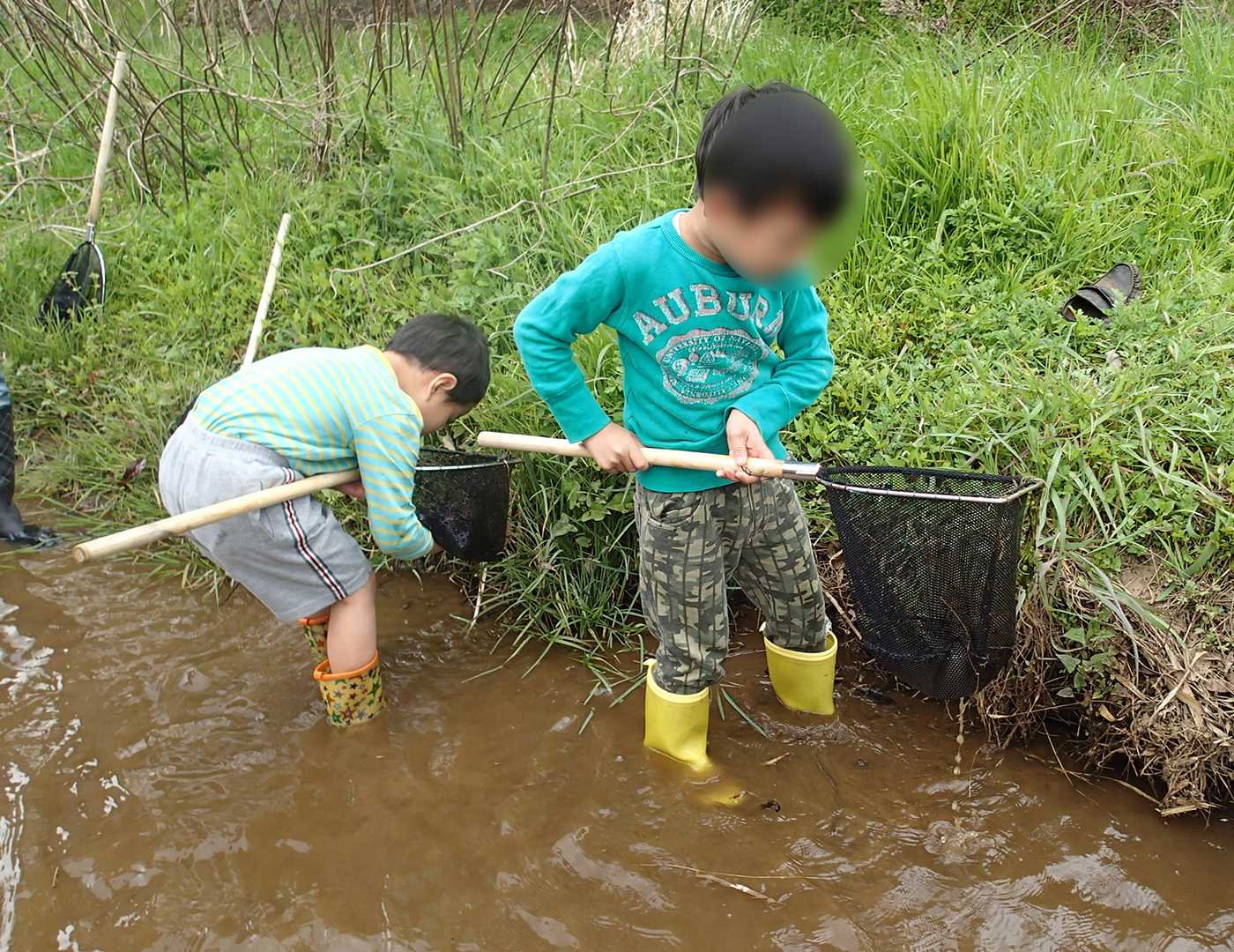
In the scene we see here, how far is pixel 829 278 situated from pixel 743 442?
5.26 feet

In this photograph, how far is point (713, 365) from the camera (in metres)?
2.03

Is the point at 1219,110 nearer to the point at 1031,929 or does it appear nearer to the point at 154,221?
the point at 1031,929

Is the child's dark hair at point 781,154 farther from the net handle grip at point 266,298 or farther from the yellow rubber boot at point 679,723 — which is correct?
the net handle grip at point 266,298

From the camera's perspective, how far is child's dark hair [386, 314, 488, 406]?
250 centimetres

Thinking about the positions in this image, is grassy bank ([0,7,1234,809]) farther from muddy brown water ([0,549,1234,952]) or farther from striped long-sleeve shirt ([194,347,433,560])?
striped long-sleeve shirt ([194,347,433,560])

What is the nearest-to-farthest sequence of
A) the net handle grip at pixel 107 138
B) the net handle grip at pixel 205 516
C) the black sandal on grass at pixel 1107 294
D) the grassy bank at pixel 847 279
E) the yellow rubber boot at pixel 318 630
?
the net handle grip at pixel 205 516
the grassy bank at pixel 847 279
the yellow rubber boot at pixel 318 630
the black sandal on grass at pixel 1107 294
the net handle grip at pixel 107 138

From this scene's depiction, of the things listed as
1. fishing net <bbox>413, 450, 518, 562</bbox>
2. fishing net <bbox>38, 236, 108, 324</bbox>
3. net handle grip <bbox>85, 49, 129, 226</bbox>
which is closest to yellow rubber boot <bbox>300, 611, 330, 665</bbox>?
fishing net <bbox>413, 450, 518, 562</bbox>

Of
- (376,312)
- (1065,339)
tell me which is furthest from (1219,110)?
(376,312)

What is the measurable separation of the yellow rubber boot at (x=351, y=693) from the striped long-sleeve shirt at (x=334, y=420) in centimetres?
43

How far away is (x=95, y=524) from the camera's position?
3.63 meters

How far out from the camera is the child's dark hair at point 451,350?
8.19 feet

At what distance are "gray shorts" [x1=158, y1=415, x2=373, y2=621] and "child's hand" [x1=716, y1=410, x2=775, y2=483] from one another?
3.65 ft

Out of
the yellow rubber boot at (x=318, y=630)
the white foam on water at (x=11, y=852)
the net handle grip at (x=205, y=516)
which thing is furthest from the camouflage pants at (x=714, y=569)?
the white foam on water at (x=11, y=852)

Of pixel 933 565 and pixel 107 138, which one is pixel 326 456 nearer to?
pixel 933 565
